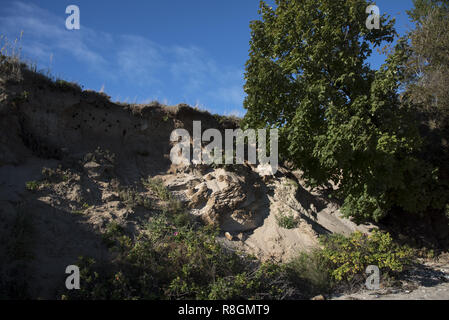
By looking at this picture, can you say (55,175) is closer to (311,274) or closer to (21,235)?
(21,235)

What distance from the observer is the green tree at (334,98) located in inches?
305

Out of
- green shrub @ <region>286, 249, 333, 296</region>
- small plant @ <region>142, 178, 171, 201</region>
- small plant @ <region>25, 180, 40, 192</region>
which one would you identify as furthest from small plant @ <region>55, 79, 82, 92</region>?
green shrub @ <region>286, 249, 333, 296</region>

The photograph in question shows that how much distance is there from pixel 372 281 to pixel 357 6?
7.34 m

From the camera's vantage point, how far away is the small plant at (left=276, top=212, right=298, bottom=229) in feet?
29.6

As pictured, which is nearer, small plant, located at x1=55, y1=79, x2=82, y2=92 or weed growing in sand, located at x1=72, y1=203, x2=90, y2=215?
weed growing in sand, located at x1=72, y1=203, x2=90, y2=215

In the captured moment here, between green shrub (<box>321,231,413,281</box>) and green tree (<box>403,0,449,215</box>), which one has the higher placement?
green tree (<box>403,0,449,215</box>)

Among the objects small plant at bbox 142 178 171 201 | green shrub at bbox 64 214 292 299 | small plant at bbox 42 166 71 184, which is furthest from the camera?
small plant at bbox 142 178 171 201

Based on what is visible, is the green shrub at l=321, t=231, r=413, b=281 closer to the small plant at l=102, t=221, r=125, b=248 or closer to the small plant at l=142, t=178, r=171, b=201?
the small plant at l=142, t=178, r=171, b=201

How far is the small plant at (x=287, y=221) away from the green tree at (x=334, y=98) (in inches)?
51.7

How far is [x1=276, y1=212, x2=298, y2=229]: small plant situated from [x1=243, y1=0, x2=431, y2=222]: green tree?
1312mm

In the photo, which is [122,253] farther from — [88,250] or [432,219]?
[432,219]

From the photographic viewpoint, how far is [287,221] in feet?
29.8

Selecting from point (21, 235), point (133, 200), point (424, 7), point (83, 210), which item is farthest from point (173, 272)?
point (424, 7)

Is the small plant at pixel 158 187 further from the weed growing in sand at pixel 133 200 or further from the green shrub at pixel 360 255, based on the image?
the green shrub at pixel 360 255
